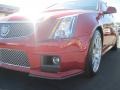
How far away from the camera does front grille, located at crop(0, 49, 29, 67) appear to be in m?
4.25

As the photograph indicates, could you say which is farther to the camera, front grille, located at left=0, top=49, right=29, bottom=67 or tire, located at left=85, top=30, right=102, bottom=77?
tire, located at left=85, top=30, right=102, bottom=77

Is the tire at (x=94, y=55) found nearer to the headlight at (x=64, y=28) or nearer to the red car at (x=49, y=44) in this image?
the red car at (x=49, y=44)

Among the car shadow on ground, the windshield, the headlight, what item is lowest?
the car shadow on ground

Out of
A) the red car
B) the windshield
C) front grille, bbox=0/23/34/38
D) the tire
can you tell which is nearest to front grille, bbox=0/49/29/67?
the red car

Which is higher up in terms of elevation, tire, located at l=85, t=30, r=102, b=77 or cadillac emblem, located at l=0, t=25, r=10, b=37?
cadillac emblem, located at l=0, t=25, r=10, b=37

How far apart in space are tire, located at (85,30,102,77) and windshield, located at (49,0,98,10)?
75 centimetres

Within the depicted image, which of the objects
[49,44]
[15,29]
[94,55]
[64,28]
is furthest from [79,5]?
[49,44]

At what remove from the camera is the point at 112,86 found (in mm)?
4539

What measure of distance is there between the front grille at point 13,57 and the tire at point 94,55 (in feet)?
3.10

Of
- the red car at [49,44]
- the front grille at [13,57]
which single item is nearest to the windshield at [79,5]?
the red car at [49,44]

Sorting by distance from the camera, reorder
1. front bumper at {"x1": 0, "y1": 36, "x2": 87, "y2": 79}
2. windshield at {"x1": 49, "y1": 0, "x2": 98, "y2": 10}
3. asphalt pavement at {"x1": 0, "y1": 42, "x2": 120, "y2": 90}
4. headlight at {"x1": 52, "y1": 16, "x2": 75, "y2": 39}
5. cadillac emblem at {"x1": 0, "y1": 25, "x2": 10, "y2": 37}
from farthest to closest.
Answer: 1. windshield at {"x1": 49, "y1": 0, "x2": 98, "y2": 10}
2. cadillac emblem at {"x1": 0, "y1": 25, "x2": 10, "y2": 37}
3. asphalt pavement at {"x1": 0, "y1": 42, "x2": 120, "y2": 90}
4. headlight at {"x1": 52, "y1": 16, "x2": 75, "y2": 39}
5. front bumper at {"x1": 0, "y1": 36, "x2": 87, "y2": 79}

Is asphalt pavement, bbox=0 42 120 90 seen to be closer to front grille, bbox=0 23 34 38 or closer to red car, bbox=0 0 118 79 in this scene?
red car, bbox=0 0 118 79

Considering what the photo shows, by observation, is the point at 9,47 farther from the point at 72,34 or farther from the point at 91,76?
the point at 91,76

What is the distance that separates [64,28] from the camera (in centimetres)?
428
